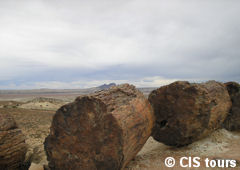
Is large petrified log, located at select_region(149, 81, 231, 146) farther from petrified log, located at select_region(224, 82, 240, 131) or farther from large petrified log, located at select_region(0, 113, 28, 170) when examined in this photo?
large petrified log, located at select_region(0, 113, 28, 170)

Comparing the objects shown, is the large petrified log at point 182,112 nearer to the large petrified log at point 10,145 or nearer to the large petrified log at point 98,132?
the large petrified log at point 98,132

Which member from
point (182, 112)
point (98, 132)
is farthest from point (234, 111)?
point (98, 132)

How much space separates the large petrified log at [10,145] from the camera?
493 centimetres

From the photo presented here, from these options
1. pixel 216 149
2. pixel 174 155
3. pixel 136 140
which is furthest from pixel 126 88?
pixel 216 149

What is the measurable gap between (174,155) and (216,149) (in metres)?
1.47

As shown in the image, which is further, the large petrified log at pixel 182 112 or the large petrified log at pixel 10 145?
the large petrified log at pixel 182 112

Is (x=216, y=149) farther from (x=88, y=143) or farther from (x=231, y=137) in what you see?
(x=88, y=143)

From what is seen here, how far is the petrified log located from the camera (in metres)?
8.14

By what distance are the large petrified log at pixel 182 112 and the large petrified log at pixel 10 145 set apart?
161 inches

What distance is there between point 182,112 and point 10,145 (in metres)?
4.98

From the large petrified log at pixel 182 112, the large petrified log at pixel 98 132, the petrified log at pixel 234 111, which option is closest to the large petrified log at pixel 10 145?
the large petrified log at pixel 98 132

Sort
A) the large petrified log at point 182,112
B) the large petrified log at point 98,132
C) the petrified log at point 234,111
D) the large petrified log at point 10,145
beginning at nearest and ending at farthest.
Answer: the large petrified log at point 98,132 → the large petrified log at point 10,145 → the large petrified log at point 182,112 → the petrified log at point 234,111

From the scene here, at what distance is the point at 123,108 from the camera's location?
431 cm

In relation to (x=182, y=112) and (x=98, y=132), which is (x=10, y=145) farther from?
(x=182, y=112)
